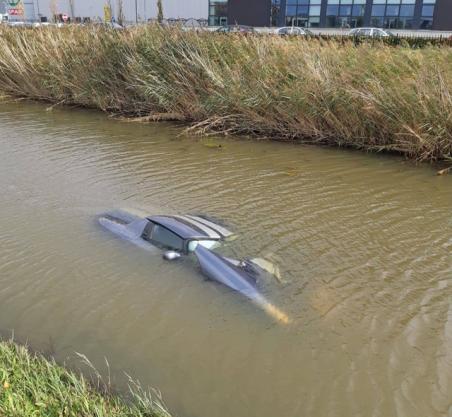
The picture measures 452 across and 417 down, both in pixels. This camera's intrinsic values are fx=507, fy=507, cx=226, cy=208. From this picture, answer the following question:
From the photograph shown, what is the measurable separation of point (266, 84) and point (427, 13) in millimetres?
31597

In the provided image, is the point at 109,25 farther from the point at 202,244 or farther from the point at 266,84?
the point at 202,244

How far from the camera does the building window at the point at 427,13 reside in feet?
116

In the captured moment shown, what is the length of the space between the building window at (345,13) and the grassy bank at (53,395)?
37996mm

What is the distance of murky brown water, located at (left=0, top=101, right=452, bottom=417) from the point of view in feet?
10.7

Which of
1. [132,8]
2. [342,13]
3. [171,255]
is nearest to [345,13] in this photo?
[342,13]

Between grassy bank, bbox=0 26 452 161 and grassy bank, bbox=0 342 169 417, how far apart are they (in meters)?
6.52

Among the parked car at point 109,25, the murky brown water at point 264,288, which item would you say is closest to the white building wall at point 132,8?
the parked car at point 109,25

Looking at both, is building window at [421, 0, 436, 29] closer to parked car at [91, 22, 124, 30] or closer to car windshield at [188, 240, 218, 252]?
parked car at [91, 22, 124, 30]

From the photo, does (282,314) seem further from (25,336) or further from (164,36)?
(164,36)

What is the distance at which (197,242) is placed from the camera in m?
4.81

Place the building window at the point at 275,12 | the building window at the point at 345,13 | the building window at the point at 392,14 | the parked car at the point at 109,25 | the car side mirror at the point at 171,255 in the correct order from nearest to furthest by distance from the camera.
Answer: the car side mirror at the point at 171,255
the parked car at the point at 109,25
the building window at the point at 392,14
the building window at the point at 345,13
the building window at the point at 275,12

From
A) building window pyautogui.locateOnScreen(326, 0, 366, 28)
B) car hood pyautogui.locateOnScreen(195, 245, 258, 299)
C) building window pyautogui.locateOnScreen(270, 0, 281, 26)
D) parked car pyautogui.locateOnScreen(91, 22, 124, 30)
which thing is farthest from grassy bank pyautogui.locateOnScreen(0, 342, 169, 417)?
building window pyautogui.locateOnScreen(270, 0, 281, 26)

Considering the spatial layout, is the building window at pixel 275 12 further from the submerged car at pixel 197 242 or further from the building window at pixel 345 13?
the submerged car at pixel 197 242

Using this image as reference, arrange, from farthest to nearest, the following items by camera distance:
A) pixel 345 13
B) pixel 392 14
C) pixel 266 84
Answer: pixel 345 13
pixel 392 14
pixel 266 84
